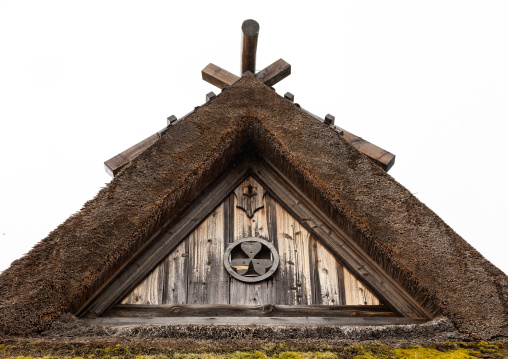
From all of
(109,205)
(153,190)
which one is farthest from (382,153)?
(109,205)

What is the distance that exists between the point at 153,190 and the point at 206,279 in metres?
0.66

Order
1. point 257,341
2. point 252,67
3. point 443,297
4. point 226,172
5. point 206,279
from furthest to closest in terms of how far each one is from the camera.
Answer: point 252,67 → point 226,172 → point 206,279 → point 443,297 → point 257,341

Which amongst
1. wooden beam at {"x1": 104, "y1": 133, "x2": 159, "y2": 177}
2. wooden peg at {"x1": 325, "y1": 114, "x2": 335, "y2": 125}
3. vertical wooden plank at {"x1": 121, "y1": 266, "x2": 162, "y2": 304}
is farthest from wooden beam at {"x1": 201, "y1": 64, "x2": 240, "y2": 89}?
vertical wooden plank at {"x1": 121, "y1": 266, "x2": 162, "y2": 304}

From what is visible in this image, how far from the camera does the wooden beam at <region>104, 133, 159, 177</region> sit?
471 centimetres

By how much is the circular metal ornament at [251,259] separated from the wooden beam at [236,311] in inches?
9.4

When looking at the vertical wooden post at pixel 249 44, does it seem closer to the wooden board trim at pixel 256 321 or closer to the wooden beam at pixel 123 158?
the wooden beam at pixel 123 158

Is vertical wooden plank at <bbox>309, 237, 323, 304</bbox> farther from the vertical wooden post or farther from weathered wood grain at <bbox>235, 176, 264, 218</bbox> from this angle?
the vertical wooden post

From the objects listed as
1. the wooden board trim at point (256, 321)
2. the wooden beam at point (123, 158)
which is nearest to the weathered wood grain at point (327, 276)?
the wooden board trim at point (256, 321)

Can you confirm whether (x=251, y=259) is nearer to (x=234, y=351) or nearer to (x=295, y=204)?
(x=295, y=204)

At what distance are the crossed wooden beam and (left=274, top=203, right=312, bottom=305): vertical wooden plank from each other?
4.06ft

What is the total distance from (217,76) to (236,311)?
311 cm

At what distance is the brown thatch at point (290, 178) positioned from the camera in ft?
9.67

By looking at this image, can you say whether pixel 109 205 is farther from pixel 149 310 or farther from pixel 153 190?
pixel 149 310

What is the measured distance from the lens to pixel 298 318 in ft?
10.8
